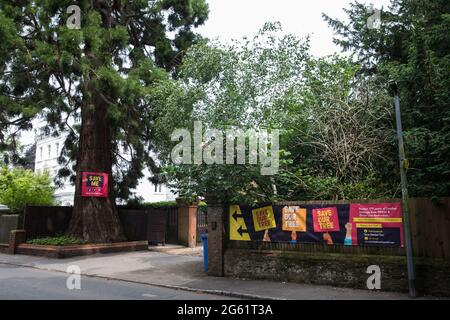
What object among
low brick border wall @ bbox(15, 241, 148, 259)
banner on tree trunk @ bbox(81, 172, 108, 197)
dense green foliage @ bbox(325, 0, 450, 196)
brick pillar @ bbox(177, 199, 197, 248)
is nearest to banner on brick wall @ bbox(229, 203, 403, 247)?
dense green foliage @ bbox(325, 0, 450, 196)

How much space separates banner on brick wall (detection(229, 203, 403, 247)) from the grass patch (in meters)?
8.49

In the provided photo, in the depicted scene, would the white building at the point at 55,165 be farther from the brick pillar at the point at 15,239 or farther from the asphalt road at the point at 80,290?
the asphalt road at the point at 80,290

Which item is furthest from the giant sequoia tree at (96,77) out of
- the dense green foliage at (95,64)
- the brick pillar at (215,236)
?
the brick pillar at (215,236)

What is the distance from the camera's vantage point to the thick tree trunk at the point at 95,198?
60.9ft

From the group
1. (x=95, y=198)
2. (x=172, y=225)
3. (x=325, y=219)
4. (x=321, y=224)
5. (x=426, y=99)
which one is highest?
(x=426, y=99)

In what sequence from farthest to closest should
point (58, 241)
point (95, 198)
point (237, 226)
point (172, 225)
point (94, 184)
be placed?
1. point (172, 225)
2. point (95, 198)
3. point (94, 184)
4. point (58, 241)
5. point (237, 226)

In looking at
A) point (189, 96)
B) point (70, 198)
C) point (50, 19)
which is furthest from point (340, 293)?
point (70, 198)

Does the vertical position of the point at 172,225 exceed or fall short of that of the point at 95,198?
it falls short

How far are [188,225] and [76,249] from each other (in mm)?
5793

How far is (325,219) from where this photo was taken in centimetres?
1099

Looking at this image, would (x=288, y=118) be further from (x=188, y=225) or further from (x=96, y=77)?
(x=188, y=225)

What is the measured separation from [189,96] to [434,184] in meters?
7.64

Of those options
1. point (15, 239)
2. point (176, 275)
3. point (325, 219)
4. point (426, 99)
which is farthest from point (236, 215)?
point (15, 239)

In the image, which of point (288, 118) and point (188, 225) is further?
point (188, 225)
